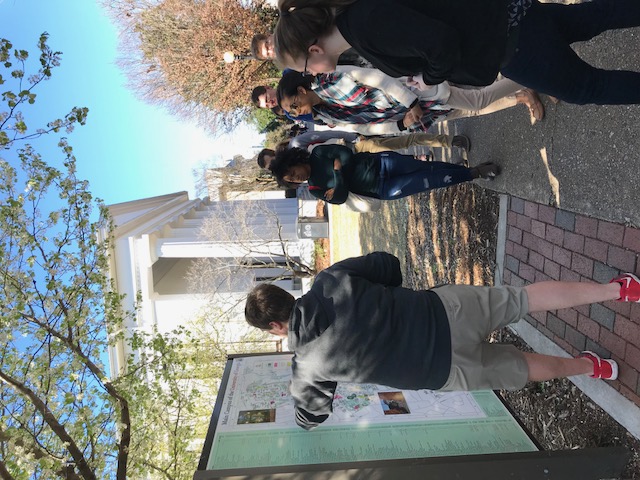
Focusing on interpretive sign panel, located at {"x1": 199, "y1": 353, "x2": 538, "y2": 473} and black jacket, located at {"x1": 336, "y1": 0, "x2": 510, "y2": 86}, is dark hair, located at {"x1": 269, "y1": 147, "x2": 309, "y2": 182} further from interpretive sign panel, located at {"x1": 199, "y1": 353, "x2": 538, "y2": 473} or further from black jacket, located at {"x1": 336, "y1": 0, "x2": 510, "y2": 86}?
black jacket, located at {"x1": 336, "y1": 0, "x2": 510, "y2": 86}

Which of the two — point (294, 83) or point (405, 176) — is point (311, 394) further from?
point (294, 83)

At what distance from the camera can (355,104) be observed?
13.8 ft

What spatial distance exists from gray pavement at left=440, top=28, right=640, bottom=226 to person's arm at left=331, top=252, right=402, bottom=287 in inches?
60.0

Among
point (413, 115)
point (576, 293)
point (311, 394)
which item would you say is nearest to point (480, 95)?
point (413, 115)

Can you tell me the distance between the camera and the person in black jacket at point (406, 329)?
2807mm

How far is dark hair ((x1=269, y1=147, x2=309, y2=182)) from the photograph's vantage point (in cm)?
415

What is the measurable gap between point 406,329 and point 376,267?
1.62 ft

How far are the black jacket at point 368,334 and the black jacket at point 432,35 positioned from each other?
52.0 inches

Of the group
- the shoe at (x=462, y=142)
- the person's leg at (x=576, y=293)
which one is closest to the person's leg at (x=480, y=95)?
the shoe at (x=462, y=142)

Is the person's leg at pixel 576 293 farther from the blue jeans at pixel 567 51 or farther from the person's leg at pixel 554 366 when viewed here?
the blue jeans at pixel 567 51

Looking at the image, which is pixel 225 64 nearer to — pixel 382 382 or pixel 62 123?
pixel 62 123

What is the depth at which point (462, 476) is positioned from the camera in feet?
9.62

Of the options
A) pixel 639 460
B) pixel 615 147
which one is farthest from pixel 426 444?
pixel 615 147

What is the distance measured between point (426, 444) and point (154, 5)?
1469 centimetres
